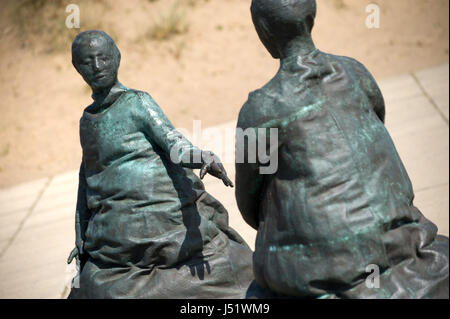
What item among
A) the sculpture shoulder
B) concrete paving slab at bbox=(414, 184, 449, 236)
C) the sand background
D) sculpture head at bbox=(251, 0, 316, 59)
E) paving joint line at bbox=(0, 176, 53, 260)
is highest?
sculpture head at bbox=(251, 0, 316, 59)

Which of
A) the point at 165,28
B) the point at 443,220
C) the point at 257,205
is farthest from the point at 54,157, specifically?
the point at 257,205

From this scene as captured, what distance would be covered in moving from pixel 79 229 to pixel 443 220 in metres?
2.99

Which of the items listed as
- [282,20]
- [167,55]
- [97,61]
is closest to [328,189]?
[282,20]

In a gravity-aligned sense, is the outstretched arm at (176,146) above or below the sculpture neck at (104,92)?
below

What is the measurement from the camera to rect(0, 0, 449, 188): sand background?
9391mm

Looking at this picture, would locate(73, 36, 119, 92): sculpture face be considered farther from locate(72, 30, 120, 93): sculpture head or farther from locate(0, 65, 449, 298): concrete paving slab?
locate(0, 65, 449, 298): concrete paving slab

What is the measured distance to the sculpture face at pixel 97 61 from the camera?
375 cm

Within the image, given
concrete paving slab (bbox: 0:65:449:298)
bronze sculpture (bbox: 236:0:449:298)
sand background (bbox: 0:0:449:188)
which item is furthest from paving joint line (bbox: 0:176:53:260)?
bronze sculpture (bbox: 236:0:449:298)

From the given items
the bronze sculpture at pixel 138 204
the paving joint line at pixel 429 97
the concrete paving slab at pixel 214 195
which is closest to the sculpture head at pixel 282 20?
the bronze sculpture at pixel 138 204

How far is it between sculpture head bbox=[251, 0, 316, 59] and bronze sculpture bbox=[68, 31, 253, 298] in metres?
0.94

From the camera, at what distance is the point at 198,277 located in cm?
391

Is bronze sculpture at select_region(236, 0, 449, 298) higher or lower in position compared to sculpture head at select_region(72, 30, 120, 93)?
lower

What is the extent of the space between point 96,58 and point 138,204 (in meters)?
0.77

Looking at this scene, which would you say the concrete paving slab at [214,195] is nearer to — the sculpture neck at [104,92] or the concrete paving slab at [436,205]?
the concrete paving slab at [436,205]
